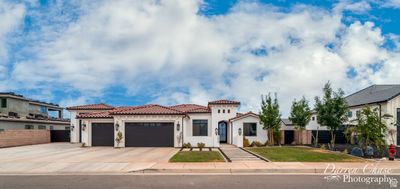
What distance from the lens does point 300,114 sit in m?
32.7


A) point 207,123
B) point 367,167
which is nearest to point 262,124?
point 207,123

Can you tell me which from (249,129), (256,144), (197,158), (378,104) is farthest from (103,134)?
(378,104)

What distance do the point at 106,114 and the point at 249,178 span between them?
22379mm

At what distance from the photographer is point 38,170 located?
15180mm

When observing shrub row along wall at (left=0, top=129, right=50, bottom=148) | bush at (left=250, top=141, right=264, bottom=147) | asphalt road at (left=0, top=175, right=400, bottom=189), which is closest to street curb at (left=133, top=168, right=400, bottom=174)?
asphalt road at (left=0, top=175, right=400, bottom=189)

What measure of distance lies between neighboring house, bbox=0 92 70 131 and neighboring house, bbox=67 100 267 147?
947 centimetres

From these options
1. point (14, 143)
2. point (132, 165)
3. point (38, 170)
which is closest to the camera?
point (38, 170)

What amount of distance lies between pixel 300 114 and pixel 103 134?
19.0m

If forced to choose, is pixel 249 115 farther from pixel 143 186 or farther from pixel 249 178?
pixel 143 186

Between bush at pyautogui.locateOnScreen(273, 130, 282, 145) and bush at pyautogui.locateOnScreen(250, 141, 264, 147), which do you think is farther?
bush at pyautogui.locateOnScreen(273, 130, 282, 145)

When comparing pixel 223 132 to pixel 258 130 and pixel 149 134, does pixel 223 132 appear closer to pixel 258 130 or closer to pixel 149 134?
pixel 258 130

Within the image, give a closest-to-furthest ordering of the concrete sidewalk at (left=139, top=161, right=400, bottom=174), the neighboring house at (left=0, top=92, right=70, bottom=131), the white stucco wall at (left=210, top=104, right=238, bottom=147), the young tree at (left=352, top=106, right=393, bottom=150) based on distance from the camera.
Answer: the concrete sidewalk at (left=139, top=161, right=400, bottom=174) → the young tree at (left=352, top=106, right=393, bottom=150) → the white stucco wall at (left=210, top=104, right=238, bottom=147) → the neighboring house at (left=0, top=92, right=70, bottom=131)

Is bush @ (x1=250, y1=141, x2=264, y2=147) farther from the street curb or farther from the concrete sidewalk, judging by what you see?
the street curb

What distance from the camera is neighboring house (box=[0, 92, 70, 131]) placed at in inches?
1433
